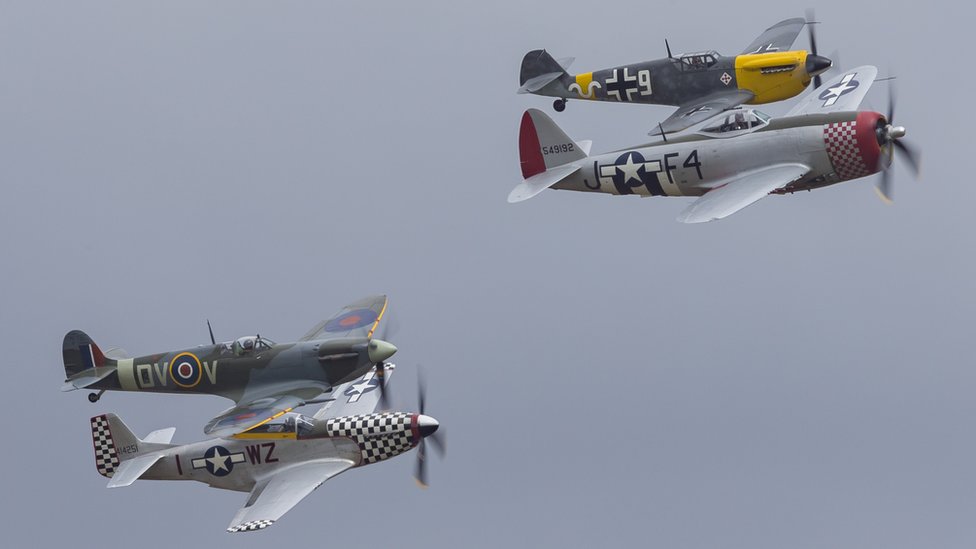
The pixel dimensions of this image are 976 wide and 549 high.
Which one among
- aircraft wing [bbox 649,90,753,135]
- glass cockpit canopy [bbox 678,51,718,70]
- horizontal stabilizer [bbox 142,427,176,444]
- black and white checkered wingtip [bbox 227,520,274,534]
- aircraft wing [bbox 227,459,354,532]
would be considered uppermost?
glass cockpit canopy [bbox 678,51,718,70]

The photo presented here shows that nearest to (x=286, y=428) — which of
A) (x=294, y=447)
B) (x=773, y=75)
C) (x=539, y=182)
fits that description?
(x=294, y=447)

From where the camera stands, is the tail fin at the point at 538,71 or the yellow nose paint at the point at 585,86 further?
the tail fin at the point at 538,71

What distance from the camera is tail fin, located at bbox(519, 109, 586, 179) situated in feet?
160

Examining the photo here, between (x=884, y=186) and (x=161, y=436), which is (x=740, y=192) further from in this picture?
(x=161, y=436)

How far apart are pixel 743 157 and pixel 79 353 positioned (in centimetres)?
1504

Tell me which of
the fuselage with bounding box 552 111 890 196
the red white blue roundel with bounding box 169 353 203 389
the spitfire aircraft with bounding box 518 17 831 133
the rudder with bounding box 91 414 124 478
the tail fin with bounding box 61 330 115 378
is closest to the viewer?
the fuselage with bounding box 552 111 890 196

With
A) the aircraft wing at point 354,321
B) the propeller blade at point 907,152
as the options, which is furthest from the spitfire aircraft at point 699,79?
the aircraft wing at point 354,321

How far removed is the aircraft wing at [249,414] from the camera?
44750 mm

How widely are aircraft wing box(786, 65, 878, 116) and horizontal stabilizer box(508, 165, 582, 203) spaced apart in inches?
194

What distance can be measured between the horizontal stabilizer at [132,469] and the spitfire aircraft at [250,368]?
4.98 feet

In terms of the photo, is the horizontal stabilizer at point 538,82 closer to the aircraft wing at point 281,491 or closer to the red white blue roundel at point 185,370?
the red white blue roundel at point 185,370

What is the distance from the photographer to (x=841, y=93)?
4838 centimetres

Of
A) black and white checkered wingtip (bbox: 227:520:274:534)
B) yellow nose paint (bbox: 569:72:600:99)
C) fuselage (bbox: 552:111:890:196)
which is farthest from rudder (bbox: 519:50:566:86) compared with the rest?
black and white checkered wingtip (bbox: 227:520:274:534)

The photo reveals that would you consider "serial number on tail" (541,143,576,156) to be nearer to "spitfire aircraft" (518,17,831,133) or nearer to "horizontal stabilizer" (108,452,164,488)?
"spitfire aircraft" (518,17,831,133)
